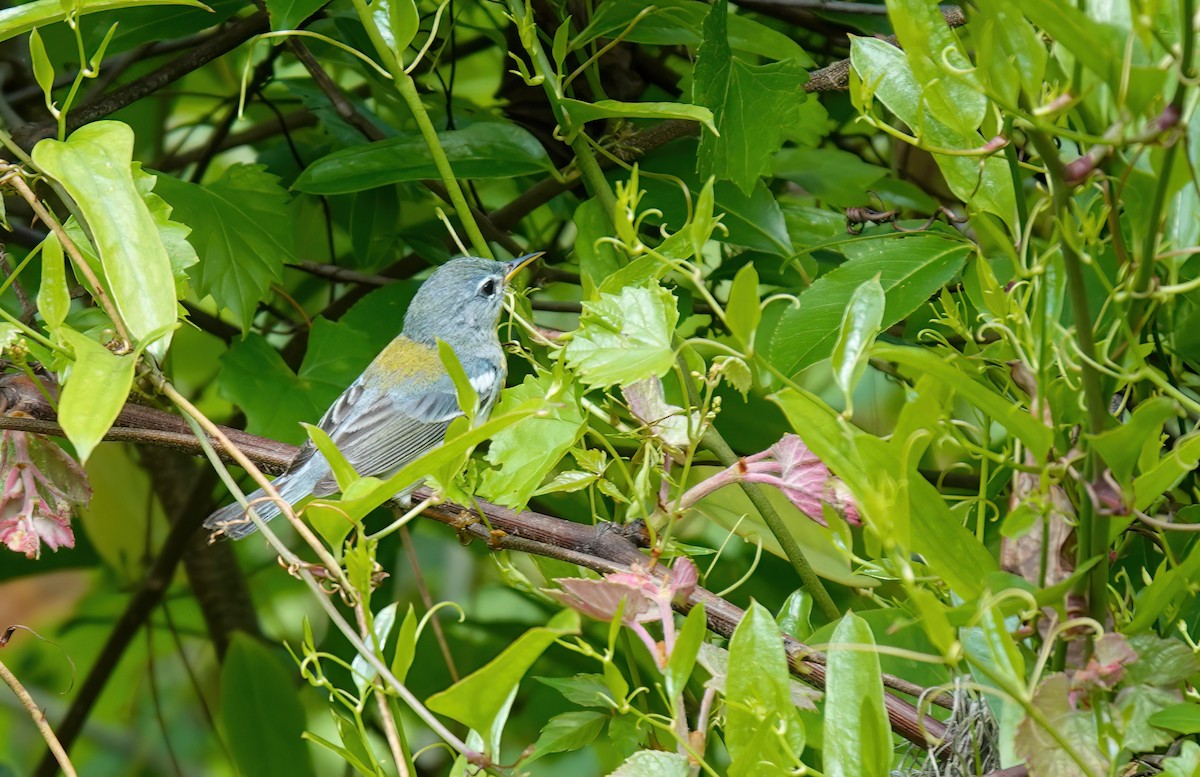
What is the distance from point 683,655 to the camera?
759 mm

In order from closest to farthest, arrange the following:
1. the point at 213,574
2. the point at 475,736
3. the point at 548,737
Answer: the point at 475,736 → the point at 548,737 → the point at 213,574

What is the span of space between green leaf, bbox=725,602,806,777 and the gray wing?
190cm

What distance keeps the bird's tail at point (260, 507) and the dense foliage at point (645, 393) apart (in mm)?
104

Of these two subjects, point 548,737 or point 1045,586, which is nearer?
point 1045,586

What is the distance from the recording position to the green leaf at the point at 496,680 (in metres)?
0.69

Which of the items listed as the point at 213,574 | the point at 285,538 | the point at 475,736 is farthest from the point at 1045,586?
the point at 213,574

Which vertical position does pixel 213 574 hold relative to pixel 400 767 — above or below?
below

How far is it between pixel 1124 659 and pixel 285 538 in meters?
1.99

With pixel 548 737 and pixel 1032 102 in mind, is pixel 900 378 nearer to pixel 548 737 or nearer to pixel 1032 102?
pixel 548 737

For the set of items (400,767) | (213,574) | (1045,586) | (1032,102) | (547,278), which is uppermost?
(1032,102)

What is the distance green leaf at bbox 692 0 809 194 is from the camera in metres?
1.51

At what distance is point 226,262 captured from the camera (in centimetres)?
180

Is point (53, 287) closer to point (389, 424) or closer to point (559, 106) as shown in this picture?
point (559, 106)

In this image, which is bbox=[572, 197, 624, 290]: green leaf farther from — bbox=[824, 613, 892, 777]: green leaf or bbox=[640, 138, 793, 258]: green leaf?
bbox=[824, 613, 892, 777]: green leaf
